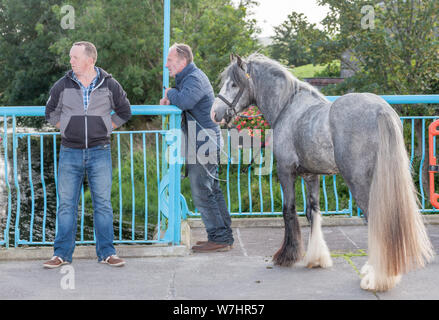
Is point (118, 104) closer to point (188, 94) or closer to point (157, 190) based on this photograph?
point (188, 94)

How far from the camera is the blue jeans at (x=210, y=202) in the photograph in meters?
5.27

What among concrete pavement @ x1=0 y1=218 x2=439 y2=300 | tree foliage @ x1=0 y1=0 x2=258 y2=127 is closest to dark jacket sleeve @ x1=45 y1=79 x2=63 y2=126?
concrete pavement @ x1=0 y1=218 x2=439 y2=300

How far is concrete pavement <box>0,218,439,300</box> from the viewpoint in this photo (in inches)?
159

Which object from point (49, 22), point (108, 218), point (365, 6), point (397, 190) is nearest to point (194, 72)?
point (108, 218)

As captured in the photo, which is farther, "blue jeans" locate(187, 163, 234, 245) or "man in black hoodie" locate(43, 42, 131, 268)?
"blue jeans" locate(187, 163, 234, 245)

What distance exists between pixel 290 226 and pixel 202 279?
0.88 meters

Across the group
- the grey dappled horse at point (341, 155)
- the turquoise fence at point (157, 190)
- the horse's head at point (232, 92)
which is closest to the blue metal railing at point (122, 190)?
the turquoise fence at point (157, 190)

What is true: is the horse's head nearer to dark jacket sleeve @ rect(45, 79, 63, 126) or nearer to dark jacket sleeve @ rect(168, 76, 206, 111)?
dark jacket sleeve @ rect(168, 76, 206, 111)

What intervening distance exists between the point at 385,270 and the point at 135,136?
16097 millimetres

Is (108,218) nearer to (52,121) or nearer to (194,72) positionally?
(52,121)

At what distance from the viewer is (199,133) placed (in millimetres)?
5176

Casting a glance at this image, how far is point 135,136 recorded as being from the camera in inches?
760

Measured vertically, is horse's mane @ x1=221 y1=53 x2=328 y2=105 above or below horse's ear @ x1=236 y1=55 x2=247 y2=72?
below

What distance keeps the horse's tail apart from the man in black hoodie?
2207 mm
